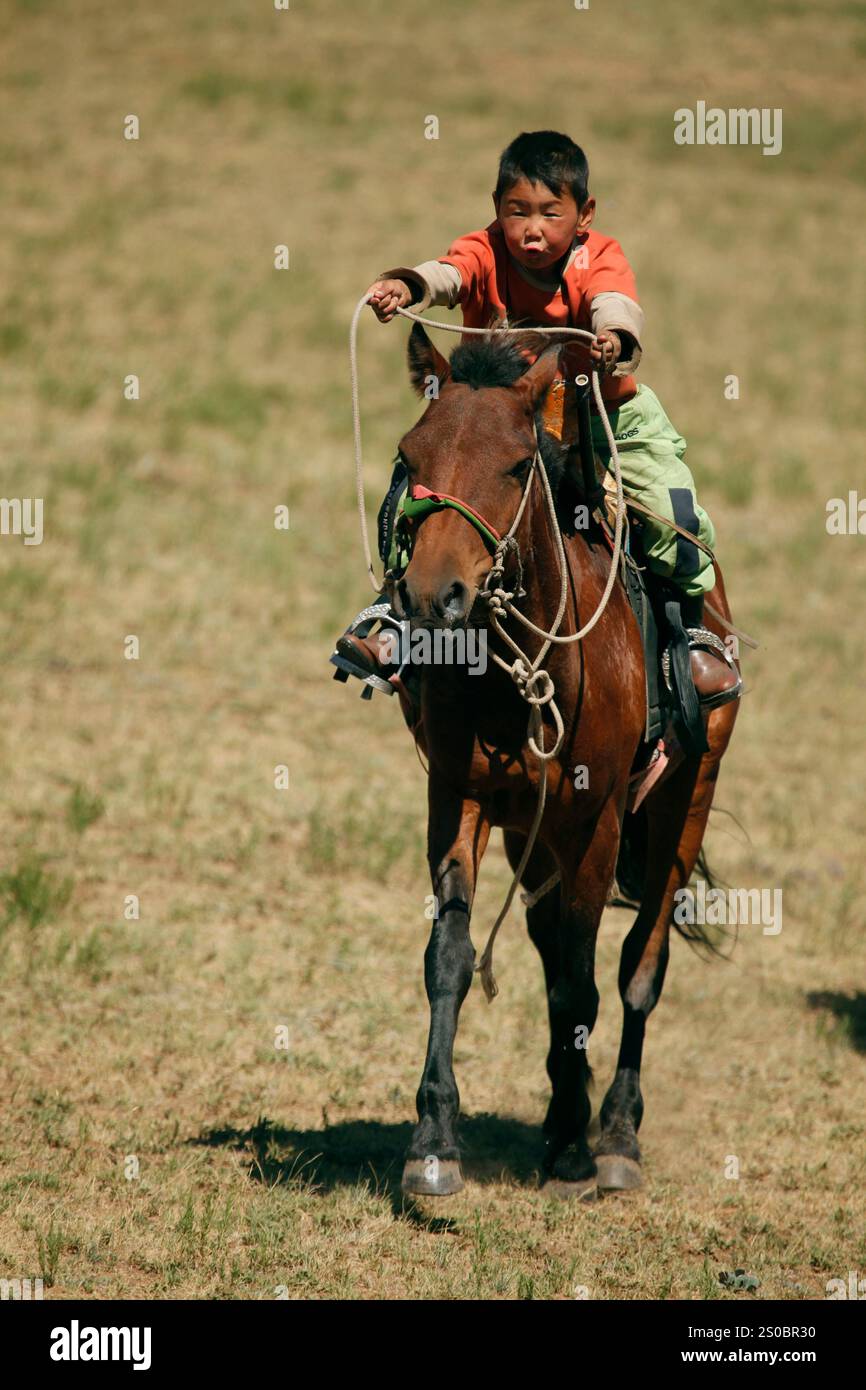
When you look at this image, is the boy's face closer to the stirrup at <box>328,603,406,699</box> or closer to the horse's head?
the horse's head

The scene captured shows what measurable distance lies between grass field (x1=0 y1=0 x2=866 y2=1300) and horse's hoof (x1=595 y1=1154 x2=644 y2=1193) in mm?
96

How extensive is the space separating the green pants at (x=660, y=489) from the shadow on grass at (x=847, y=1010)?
301 centimetres

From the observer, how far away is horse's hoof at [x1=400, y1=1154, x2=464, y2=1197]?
17.9ft

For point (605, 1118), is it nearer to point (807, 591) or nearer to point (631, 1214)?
point (631, 1214)

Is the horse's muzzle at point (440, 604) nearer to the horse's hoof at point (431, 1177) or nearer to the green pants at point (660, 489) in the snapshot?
the horse's hoof at point (431, 1177)

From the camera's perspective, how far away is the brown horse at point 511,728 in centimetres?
512

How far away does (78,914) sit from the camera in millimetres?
8898

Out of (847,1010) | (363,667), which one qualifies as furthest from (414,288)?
(847,1010)

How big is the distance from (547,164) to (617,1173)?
3.82m

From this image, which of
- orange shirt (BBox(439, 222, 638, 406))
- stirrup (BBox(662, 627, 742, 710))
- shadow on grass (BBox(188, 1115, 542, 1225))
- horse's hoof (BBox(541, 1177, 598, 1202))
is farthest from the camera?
stirrup (BBox(662, 627, 742, 710))

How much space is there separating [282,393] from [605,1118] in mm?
13684

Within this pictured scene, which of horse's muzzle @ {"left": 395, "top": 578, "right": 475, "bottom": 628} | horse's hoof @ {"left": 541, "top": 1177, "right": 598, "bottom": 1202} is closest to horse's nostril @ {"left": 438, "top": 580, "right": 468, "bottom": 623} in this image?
horse's muzzle @ {"left": 395, "top": 578, "right": 475, "bottom": 628}

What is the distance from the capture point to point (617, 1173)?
6828mm

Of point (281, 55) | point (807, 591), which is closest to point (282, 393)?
point (807, 591)
